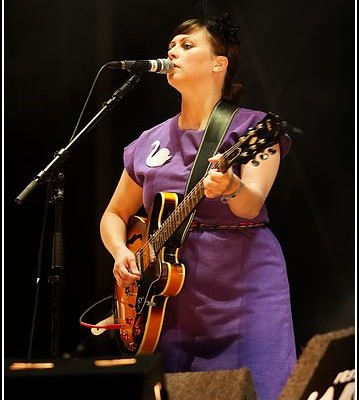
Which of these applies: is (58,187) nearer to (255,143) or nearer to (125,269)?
(125,269)

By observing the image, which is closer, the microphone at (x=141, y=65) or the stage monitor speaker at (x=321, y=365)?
the stage monitor speaker at (x=321, y=365)

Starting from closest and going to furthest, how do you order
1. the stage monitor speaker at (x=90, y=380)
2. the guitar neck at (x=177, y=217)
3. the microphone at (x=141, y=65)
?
the stage monitor speaker at (x=90, y=380) → the guitar neck at (x=177, y=217) → the microphone at (x=141, y=65)

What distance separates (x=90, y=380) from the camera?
122cm

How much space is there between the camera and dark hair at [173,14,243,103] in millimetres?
2580

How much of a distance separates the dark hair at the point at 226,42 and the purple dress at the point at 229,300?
0.17 metres

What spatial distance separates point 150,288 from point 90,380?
1.17 m

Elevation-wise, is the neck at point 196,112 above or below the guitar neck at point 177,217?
above

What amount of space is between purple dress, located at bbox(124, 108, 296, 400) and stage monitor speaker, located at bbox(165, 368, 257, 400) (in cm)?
87

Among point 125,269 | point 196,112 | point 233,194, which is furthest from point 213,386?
point 196,112

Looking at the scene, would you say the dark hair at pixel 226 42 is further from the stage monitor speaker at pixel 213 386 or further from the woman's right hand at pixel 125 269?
the stage monitor speaker at pixel 213 386

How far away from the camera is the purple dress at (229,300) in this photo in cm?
237

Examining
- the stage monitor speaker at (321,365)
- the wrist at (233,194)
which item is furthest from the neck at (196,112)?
the stage monitor speaker at (321,365)

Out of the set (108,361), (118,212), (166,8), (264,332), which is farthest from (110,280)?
(108,361)

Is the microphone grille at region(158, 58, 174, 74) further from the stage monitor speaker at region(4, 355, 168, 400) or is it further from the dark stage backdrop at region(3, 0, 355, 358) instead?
the stage monitor speaker at region(4, 355, 168, 400)
